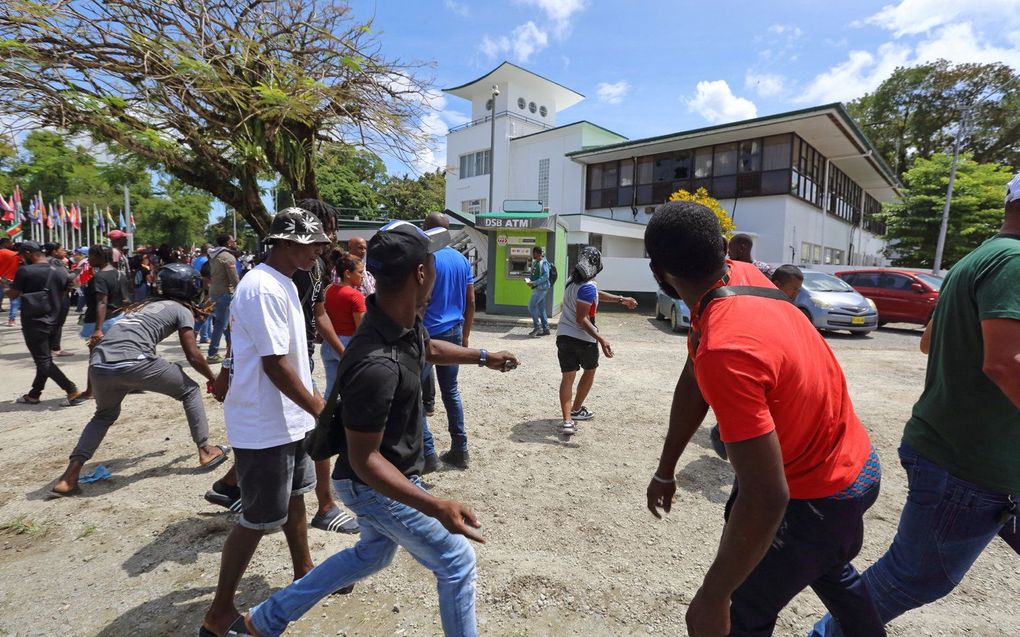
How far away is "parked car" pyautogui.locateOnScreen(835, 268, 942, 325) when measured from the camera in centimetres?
1233

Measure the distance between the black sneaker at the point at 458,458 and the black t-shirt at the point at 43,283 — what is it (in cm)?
496

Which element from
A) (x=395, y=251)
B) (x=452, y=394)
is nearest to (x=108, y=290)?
(x=452, y=394)

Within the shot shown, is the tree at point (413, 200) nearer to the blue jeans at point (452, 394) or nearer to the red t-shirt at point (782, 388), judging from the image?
the blue jeans at point (452, 394)

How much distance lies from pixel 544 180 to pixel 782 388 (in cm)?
2797

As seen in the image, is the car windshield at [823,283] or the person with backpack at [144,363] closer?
the person with backpack at [144,363]

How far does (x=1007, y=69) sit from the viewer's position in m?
28.8

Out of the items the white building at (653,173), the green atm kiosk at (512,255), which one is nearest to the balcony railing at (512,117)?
the white building at (653,173)

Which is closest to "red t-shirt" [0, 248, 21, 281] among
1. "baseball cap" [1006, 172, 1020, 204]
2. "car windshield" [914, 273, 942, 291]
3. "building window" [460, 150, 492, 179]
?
"baseball cap" [1006, 172, 1020, 204]

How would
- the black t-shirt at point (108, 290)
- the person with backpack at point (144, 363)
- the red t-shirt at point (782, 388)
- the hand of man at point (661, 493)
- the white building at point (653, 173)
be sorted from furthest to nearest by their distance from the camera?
the white building at point (653, 173), the black t-shirt at point (108, 290), the person with backpack at point (144, 363), the hand of man at point (661, 493), the red t-shirt at point (782, 388)

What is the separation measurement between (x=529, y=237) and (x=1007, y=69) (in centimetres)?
3356

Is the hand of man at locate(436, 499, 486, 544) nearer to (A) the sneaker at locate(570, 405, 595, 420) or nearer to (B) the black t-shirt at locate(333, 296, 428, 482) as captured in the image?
(B) the black t-shirt at locate(333, 296, 428, 482)

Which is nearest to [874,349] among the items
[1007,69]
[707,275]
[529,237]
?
[529,237]

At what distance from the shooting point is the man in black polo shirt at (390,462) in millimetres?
1638

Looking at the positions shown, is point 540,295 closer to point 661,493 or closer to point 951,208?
point 661,493
